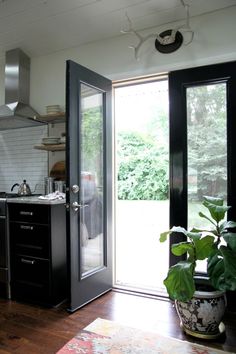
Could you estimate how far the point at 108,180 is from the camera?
2.85m

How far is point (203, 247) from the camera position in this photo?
199cm

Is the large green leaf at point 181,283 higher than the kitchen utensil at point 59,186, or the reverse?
the kitchen utensil at point 59,186

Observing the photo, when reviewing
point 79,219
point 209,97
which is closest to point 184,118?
point 209,97

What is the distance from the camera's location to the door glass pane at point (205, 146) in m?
2.45

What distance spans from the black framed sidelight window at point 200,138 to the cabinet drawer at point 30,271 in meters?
1.17

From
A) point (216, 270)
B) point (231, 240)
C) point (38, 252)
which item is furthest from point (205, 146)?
point (38, 252)

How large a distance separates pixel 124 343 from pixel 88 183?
1.34 metres

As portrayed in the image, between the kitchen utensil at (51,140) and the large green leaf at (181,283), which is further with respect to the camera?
the kitchen utensil at (51,140)

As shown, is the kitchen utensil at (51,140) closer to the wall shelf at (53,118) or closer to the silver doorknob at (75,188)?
the wall shelf at (53,118)

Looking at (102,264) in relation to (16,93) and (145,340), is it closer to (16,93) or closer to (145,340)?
(145,340)

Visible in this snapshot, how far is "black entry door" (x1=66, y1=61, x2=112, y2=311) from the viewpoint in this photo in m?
2.34

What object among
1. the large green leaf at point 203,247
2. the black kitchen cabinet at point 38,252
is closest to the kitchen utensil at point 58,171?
the black kitchen cabinet at point 38,252

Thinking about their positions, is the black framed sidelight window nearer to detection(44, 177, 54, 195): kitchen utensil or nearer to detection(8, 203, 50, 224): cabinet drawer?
detection(8, 203, 50, 224): cabinet drawer

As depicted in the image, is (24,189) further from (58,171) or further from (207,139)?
(207,139)
